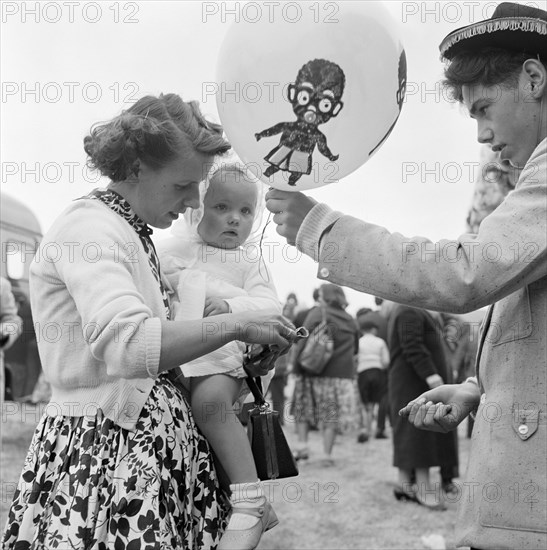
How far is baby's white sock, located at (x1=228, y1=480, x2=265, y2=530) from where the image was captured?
2.02 meters

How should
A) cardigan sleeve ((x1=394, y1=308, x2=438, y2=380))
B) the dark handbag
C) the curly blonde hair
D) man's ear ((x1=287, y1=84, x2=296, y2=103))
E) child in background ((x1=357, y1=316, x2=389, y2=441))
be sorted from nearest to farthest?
1. man's ear ((x1=287, y1=84, x2=296, y2=103))
2. the curly blonde hair
3. the dark handbag
4. cardigan sleeve ((x1=394, y1=308, x2=438, y2=380))
5. child in background ((x1=357, y1=316, x2=389, y2=441))

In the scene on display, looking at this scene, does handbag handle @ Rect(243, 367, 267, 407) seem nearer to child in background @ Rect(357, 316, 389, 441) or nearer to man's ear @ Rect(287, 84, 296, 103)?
man's ear @ Rect(287, 84, 296, 103)

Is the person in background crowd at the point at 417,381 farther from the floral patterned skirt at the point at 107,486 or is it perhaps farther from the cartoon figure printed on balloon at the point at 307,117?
the cartoon figure printed on balloon at the point at 307,117

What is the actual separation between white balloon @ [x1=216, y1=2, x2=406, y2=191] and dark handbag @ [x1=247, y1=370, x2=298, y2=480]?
2.47 ft

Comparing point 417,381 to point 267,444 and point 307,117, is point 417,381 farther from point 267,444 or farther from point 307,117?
point 307,117

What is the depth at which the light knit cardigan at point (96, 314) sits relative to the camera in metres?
1.67

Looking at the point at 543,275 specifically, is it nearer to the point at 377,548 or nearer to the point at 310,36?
the point at 310,36

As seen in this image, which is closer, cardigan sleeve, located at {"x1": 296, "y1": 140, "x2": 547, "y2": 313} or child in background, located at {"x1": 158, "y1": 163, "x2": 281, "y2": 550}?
cardigan sleeve, located at {"x1": 296, "y1": 140, "x2": 547, "y2": 313}

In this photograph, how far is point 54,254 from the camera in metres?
1.82

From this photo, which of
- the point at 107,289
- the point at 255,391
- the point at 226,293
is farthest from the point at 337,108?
the point at 255,391

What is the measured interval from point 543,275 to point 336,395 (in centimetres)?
603

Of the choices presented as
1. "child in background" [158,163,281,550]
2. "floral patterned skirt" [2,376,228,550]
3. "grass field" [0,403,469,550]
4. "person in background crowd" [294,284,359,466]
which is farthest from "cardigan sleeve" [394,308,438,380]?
"floral patterned skirt" [2,376,228,550]

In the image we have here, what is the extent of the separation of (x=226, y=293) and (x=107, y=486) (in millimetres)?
771

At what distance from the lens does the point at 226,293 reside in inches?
93.3
